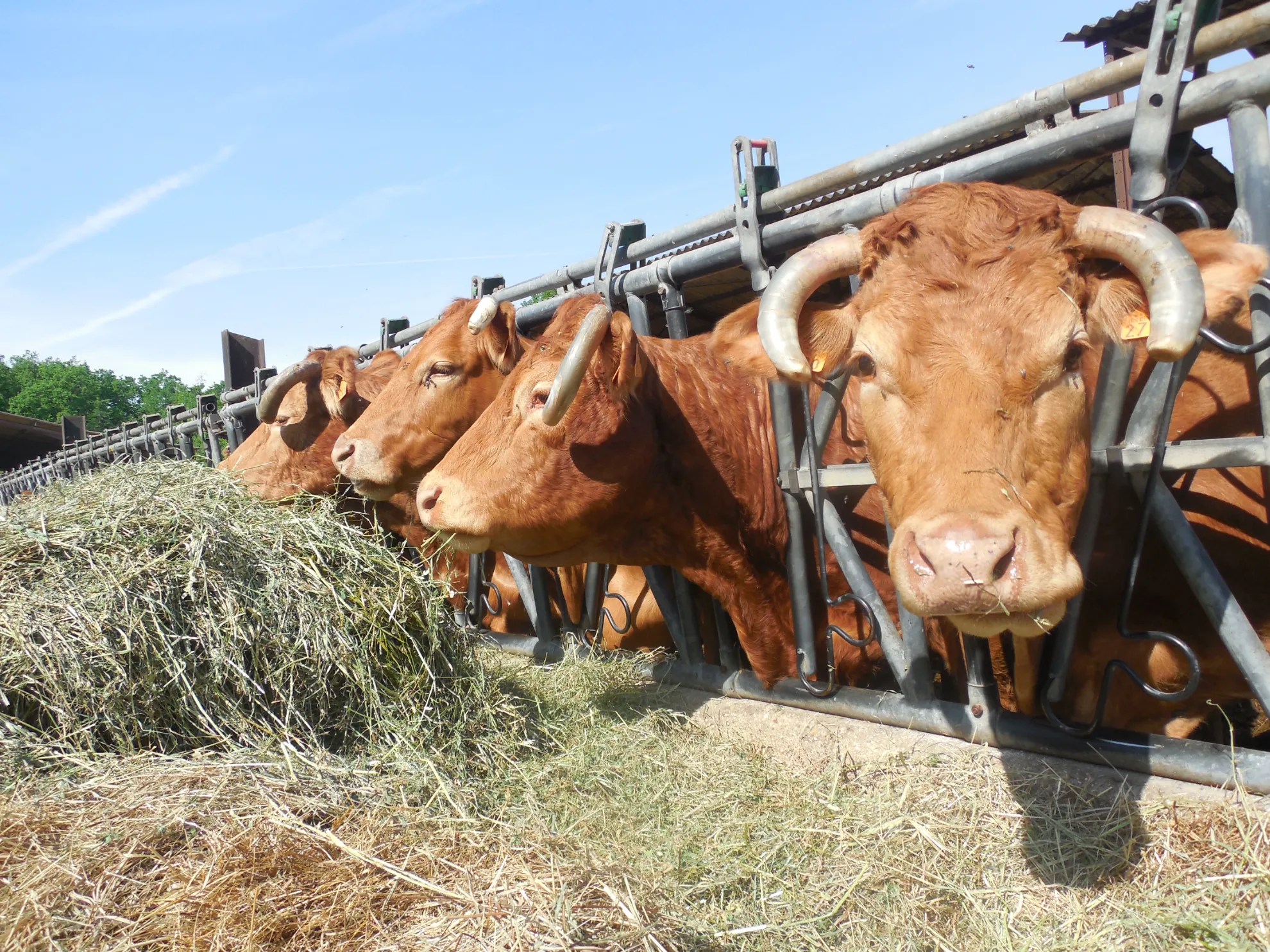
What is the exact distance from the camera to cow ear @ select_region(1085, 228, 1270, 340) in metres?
2.01

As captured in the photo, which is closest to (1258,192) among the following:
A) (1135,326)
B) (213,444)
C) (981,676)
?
(1135,326)

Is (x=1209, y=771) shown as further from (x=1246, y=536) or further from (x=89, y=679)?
(x=89, y=679)

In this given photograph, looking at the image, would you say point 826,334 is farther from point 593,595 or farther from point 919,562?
point 593,595

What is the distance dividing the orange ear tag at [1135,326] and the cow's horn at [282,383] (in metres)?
5.09

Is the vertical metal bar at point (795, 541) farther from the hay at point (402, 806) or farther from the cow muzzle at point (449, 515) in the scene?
the cow muzzle at point (449, 515)

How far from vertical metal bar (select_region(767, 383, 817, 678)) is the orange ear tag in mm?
1389

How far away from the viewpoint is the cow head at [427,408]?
4809mm

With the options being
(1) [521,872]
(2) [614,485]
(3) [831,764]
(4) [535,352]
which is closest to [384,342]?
(4) [535,352]

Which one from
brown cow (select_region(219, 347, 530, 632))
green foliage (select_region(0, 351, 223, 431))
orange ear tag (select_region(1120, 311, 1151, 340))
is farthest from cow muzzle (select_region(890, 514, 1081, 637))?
green foliage (select_region(0, 351, 223, 431))

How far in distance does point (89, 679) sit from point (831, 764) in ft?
7.64

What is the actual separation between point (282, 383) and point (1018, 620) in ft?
17.1

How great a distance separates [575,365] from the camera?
326cm

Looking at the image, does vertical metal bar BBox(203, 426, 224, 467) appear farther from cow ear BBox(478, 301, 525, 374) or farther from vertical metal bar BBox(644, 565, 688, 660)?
vertical metal bar BBox(644, 565, 688, 660)

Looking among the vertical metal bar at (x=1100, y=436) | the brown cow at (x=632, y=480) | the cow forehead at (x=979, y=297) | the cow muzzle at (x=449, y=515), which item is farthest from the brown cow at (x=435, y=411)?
the cow forehead at (x=979, y=297)
